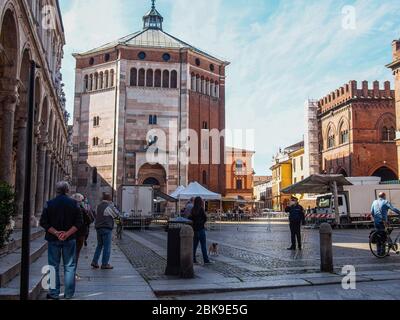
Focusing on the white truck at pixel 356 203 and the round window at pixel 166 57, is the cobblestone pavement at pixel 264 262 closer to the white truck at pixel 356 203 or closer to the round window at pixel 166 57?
the white truck at pixel 356 203

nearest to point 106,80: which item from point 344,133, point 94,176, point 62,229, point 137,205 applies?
point 94,176

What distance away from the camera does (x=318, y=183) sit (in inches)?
1259

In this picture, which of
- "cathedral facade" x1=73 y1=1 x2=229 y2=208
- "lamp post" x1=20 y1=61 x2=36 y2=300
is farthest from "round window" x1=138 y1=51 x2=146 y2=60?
"lamp post" x1=20 y1=61 x2=36 y2=300

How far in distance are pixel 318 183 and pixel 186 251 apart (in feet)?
80.6

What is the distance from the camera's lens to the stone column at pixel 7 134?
13727 mm

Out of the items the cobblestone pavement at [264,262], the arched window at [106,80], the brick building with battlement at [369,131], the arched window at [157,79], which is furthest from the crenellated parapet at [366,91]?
the cobblestone pavement at [264,262]

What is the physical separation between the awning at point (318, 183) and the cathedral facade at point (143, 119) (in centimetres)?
1791

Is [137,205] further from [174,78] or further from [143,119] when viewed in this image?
[174,78]

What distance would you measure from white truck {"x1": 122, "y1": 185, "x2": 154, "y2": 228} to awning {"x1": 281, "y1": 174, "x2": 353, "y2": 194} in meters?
10.1

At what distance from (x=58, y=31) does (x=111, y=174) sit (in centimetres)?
2264

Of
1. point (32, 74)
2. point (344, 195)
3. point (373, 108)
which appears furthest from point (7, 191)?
point (373, 108)

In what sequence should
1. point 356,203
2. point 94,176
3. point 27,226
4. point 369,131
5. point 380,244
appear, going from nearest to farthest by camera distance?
point 27,226, point 380,244, point 356,203, point 369,131, point 94,176
